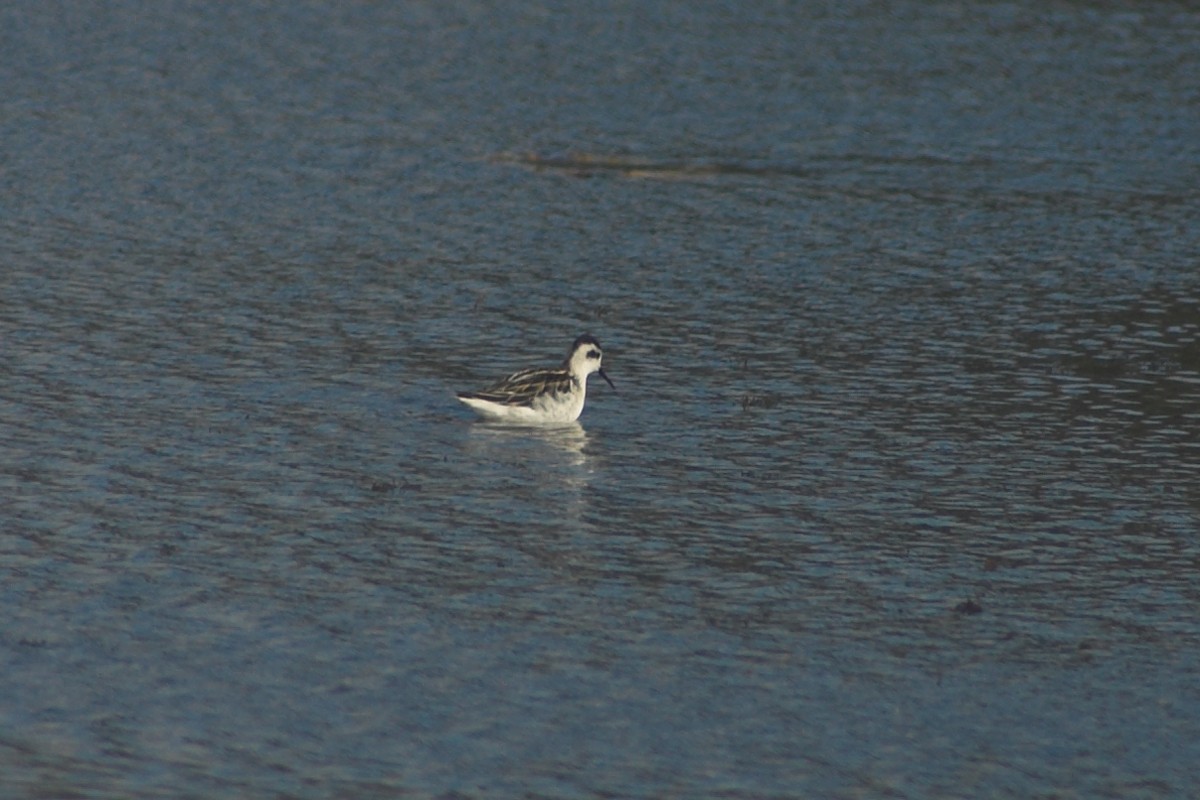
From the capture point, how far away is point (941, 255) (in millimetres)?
29000

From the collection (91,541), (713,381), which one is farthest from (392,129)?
(91,541)

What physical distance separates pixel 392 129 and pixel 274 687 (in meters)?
23.4

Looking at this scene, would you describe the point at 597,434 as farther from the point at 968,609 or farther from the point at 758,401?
the point at 968,609

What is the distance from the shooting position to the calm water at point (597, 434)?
524 inches

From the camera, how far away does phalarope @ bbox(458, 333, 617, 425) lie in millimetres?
20484

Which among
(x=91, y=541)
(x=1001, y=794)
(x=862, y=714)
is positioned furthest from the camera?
(x=91, y=541)

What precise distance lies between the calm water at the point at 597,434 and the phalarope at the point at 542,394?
0.94 ft

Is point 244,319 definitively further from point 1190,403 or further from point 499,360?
point 1190,403

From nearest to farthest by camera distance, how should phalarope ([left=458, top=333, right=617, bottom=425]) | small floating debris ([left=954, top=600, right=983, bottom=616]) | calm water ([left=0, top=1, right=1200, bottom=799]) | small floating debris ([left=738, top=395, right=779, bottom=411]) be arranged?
1. calm water ([left=0, top=1, right=1200, bottom=799])
2. small floating debris ([left=954, top=600, right=983, bottom=616])
3. phalarope ([left=458, top=333, right=617, bottom=425])
4. small floating debris ([left=738, top=395, right=779, bottom=411])

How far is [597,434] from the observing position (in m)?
20.8

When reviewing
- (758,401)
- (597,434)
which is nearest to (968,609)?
(597,434)

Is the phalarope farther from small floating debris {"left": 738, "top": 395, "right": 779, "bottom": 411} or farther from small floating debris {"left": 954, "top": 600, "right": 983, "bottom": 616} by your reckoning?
small floating debris {"left": 954, "top": 600, "right": 983, "bottom": 616}

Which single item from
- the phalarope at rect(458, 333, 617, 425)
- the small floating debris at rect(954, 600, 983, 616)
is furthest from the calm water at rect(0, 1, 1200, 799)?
the phalarope at rect(458, 333, 617, 425)

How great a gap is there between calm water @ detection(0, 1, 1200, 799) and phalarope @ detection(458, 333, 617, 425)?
0.29m
